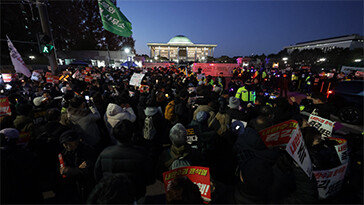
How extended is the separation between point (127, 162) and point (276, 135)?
204cm

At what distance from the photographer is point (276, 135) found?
2326mm

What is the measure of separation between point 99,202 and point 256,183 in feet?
5.19

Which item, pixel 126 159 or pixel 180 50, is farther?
pixel 180 50

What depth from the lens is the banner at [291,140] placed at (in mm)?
1925

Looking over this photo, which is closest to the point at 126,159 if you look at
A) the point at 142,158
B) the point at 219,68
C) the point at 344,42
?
the point at 142,158

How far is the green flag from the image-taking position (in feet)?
26.2

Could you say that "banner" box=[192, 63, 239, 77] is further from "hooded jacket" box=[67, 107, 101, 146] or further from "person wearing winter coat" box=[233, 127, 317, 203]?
"person wearing winter coat" box=[233, 127, 317, 203]

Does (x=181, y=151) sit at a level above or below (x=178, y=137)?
below

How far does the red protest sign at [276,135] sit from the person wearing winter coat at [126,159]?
1.67 m

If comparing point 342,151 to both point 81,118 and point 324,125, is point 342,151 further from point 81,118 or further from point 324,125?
point 81,118

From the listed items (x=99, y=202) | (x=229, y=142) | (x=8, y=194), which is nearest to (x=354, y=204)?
(x=229, y=142)

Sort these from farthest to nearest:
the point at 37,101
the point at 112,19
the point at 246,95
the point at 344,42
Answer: the point at 344,42 → the point at 112,19 → the point at 246,95 → the point at 37,101

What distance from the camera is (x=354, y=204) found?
9.89 ft

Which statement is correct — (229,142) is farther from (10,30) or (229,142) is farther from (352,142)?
(10,30)
